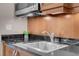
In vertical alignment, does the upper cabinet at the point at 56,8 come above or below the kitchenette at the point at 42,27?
above

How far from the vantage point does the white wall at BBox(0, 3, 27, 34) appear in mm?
1185

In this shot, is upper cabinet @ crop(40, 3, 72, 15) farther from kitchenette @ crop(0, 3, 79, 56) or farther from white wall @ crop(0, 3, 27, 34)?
white wall @ crop(0, 3, 27, 34)

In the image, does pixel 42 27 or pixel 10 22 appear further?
pixel 42 27

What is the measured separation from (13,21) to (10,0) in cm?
58

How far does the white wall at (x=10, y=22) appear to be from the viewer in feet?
3.89

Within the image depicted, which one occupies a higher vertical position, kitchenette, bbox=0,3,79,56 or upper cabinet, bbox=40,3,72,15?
upper cabinet, bbox=40,3,72,15

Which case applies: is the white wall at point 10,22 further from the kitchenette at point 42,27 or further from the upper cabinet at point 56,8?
the upper cabinet at point 56,8

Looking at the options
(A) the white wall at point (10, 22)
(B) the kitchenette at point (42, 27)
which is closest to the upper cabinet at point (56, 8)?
(B) the kitchenette at point (42, 27)

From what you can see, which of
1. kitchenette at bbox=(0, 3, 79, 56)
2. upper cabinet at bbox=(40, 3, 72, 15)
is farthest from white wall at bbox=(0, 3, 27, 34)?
upper cabinet at bbox=(40, 3, 72, 15)

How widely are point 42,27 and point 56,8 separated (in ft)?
1.05

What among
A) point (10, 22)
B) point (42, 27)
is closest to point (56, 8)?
point (42, 27)

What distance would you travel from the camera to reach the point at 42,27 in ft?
4.85

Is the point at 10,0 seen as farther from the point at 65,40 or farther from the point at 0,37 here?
the point at 65,40

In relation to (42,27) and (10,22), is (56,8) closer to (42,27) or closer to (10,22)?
(42,27)
